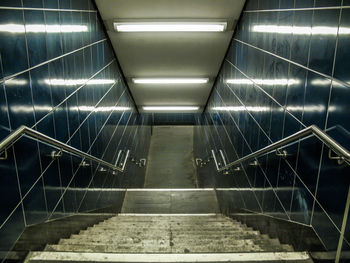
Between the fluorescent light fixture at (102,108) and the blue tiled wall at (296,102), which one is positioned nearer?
the blue tiled wall at (296,102)

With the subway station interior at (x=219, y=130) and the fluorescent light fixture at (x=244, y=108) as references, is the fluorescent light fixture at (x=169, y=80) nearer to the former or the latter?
the subway station interior at (x=219, y=130)

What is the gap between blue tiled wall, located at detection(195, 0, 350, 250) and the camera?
6.70 ft

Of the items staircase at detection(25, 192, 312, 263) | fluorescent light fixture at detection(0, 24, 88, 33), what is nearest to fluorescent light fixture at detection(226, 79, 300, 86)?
staircase at detection(25, 192, 312, 263)

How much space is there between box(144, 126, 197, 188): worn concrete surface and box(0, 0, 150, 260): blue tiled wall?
489cm

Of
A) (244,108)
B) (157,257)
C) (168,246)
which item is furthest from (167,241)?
(244,108)

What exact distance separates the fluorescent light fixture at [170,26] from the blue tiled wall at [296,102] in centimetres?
43

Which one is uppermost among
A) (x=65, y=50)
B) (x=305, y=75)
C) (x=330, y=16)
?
(x=65, y=50)

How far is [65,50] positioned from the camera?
3.41 metres

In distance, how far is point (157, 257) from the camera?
205 cm

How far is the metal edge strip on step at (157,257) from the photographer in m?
2.02

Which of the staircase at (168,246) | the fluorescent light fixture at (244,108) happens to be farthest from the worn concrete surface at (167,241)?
the fluorescent light fixture at (244,108)

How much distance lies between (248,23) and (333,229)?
3331 millimetres

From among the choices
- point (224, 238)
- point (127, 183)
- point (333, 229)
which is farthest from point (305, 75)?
point (127, 183)

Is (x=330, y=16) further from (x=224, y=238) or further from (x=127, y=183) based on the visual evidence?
(x=127, y=183)
